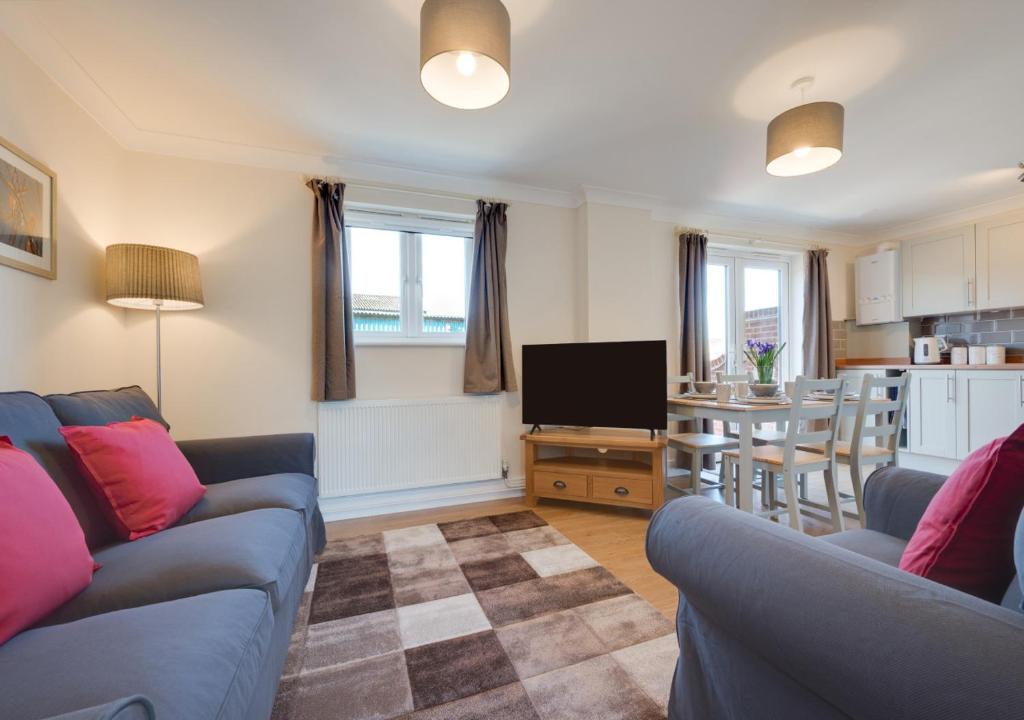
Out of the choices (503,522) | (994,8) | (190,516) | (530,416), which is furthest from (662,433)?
(190,516)

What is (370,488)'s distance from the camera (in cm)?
293

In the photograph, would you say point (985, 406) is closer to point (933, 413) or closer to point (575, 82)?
point (933, 413)

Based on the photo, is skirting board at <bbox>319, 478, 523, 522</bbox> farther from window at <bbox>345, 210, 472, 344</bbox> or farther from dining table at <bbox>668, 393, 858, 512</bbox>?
dining table at <bbox>668, 393, 858, 512</bbox>

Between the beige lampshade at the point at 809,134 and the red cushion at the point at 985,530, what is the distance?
1773 mm

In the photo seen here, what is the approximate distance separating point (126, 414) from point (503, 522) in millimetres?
2073

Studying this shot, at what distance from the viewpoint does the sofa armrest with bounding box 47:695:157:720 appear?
48 centimetres

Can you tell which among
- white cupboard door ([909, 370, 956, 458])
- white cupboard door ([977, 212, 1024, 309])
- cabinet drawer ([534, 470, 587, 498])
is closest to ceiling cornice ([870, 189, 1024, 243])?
white cupboard door ([977, 212, 1024, 309])

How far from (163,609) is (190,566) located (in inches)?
8.5

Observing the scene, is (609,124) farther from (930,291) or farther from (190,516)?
(930,291)

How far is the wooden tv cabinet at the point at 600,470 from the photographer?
112 inches

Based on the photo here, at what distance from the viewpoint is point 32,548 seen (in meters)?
0.88

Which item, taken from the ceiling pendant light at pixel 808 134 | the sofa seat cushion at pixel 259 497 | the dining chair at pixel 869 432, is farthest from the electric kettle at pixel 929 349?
the sofa seat cushion at pixel 259 497

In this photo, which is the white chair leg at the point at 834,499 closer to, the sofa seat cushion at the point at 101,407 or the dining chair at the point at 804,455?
the dining chair at the point at 804,455

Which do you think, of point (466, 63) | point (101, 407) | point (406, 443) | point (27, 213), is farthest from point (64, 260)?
point (466, 63)
